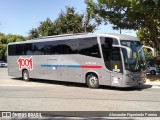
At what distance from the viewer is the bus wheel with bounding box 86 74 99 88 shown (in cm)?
1864

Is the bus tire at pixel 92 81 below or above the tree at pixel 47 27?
below

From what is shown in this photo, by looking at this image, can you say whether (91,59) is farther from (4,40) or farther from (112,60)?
(4,40)

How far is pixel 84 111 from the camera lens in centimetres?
1059

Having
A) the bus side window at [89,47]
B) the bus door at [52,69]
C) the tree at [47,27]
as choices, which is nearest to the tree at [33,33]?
the tree at [47,27]

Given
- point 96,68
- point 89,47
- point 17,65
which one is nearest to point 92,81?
point 96,68

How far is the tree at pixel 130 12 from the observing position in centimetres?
2120

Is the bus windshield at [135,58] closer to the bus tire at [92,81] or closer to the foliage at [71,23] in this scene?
the bus tire at [92,81]

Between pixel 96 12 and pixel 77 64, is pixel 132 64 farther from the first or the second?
pixel 96 12

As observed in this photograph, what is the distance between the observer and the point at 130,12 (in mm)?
22094

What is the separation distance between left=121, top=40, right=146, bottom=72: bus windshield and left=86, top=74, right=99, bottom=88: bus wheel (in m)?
2.21

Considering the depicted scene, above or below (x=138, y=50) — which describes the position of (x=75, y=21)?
above

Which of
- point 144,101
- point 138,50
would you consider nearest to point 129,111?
point 144,101

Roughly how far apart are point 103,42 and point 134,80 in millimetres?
2578

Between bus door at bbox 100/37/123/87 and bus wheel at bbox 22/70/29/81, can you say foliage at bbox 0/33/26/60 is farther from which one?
→ bus door at bbox 100/37/123/87
